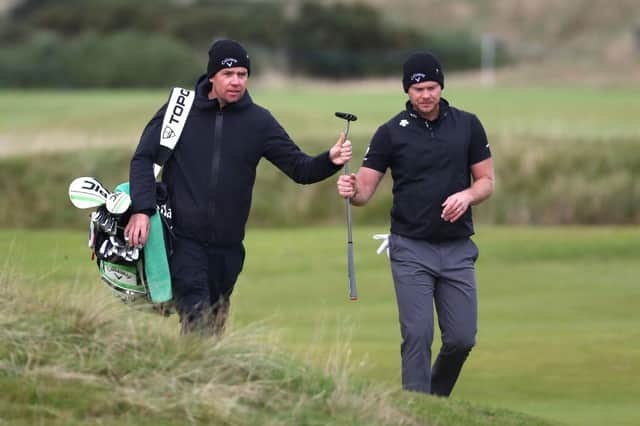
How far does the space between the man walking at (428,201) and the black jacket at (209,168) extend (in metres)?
0.47

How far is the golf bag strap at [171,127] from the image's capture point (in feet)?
28.3

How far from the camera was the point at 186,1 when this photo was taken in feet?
270

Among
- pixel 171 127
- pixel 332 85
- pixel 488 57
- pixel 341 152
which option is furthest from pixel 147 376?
pixel 488 57

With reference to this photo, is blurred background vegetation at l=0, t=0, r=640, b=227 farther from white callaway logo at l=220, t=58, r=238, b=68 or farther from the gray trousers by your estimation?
white callaway logo at l=220, t=58, r=238, b=68

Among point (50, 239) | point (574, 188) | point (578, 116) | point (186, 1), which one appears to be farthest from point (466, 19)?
point (50, 239)

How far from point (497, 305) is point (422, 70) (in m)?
7.75

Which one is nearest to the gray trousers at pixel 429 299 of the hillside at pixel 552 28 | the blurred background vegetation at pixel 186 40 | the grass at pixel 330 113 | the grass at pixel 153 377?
the grass at pixel 153 377

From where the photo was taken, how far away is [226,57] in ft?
28.4

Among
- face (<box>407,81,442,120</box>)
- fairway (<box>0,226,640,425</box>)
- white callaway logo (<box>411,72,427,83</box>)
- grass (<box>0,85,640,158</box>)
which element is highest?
white callaway logo (<box>411,72,427,83</box>)

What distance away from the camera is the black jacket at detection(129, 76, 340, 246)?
Result: 28.2ft

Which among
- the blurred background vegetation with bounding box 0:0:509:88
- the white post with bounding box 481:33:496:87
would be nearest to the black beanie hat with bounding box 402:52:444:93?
the blurred background vegetation with bounding box 0:0:509:88

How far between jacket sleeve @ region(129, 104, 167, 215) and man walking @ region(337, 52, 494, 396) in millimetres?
1069

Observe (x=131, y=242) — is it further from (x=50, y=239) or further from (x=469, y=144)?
(x=50, y=239)

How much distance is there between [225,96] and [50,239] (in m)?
14.2
